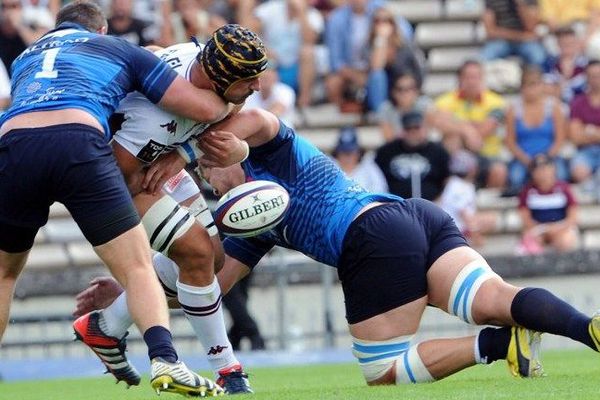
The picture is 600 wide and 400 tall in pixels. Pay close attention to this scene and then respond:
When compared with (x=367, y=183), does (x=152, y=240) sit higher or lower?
higher

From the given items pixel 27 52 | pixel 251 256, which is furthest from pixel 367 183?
pixel 27 52

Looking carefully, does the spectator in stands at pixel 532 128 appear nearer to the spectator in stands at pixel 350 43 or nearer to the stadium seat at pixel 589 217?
the stadium seat at pixel 589 217

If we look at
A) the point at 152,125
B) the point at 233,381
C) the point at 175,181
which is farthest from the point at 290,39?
the point at 152,125

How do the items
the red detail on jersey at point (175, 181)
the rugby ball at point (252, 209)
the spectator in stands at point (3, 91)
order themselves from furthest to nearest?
the spectator in stands at point (3, 91)
the red detail on jersey at point (175, 181)
the rugby ball at point (252, 209)

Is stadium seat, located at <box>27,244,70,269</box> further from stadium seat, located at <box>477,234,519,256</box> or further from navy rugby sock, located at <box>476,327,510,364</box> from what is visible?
navy rugby sock, located at <box>476,327,510,364</box>

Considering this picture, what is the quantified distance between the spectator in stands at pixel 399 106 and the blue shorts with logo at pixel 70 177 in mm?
9179

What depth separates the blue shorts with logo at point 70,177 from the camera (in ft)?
23.0

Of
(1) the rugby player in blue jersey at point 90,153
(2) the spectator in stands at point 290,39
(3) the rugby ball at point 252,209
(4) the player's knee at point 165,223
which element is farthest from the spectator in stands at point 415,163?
(1) the rugby player in blue jersey at point 90,153

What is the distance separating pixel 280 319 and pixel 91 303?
20.7 ft

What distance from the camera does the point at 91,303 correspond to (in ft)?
27.8

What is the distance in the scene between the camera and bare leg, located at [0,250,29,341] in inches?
297

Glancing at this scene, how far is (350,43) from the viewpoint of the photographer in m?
17.1

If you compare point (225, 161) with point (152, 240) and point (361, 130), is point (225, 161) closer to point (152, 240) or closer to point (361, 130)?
point (152, 240)

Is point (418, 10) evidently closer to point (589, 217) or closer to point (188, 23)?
point (589, 217)
